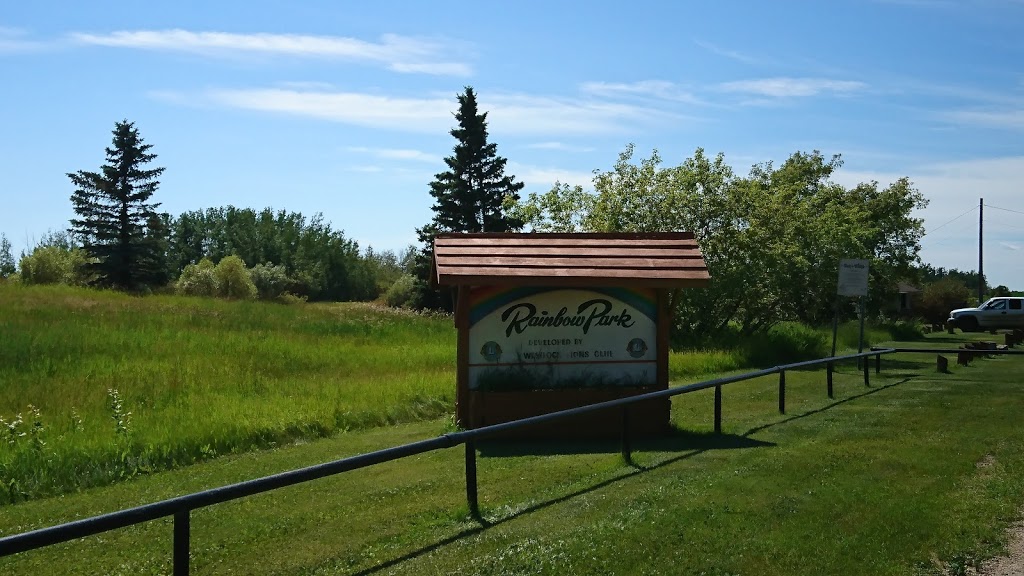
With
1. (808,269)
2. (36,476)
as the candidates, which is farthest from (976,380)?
(36,476)

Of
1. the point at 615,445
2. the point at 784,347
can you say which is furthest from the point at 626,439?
the point at 784,347

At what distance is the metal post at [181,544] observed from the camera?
5.65 meters

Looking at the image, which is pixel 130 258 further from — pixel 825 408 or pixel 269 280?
pixel 825 408

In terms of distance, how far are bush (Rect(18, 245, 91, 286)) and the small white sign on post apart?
52.0m

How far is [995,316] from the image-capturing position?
157 ft

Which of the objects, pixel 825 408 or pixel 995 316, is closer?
pixel 825 408

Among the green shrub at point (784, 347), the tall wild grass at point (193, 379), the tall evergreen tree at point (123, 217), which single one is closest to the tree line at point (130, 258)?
the tall evergreen tree at point (123, 217)

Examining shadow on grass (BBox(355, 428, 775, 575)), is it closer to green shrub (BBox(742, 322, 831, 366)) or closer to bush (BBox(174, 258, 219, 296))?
green shrub (BBox(742, 322, 831, 366))

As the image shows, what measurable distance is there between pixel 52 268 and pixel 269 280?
26.1 m

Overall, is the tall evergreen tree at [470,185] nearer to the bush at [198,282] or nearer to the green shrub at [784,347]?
the bush at [198,282]

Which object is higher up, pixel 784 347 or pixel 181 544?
pixel 181 544

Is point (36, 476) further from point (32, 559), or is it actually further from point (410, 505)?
point (410, 505)

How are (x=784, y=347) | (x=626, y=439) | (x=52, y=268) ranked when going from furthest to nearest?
(x=52, y=268), (x=784, y=347), (x=626, y=439)

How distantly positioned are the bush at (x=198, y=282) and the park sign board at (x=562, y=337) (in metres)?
57.6
